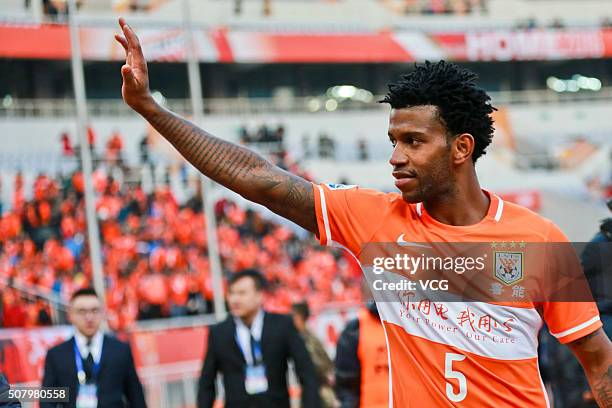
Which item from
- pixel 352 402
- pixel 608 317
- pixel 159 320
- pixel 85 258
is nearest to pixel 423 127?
pixel 608 317

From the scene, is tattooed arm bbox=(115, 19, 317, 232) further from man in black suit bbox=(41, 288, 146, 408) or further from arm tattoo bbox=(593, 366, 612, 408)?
man in black suit bbox=(41, 288, 146, 408)

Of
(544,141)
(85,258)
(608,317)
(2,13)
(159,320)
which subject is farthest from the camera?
(544,141)

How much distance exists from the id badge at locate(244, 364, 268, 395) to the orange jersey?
3229 millimetres

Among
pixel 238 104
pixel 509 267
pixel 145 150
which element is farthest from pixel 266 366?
pixel 238 104

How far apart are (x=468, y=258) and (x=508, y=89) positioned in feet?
104

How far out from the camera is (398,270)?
9.40 feet

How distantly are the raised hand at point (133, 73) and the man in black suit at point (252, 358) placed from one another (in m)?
3.56

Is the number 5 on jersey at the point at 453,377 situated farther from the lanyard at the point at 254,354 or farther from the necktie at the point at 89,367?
the lanyard at the point at 254,354

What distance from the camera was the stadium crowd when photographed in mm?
16312

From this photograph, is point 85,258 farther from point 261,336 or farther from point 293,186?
point 293,186

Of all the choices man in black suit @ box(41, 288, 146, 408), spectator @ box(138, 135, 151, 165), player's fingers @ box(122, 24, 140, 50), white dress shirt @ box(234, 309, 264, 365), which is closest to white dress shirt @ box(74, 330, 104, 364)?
man in black suit @ box(41, 288, 146, 408)

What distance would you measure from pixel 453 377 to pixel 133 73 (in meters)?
1.24

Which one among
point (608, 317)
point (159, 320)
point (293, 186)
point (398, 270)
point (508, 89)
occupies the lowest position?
point (159, 320)

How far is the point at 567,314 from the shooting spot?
280 cm
